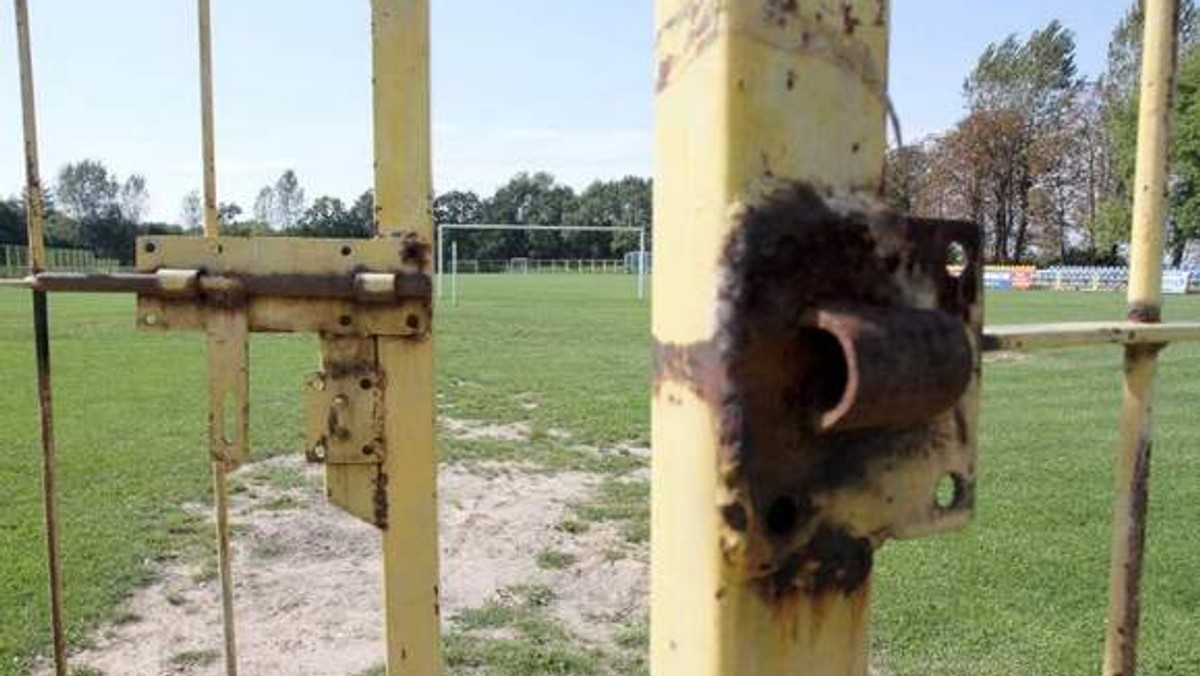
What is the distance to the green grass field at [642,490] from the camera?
12.9 ft

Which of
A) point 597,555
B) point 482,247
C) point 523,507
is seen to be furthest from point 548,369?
point 482,247

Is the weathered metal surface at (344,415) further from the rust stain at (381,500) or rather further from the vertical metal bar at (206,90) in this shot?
the vertical metal bar at (206,90)

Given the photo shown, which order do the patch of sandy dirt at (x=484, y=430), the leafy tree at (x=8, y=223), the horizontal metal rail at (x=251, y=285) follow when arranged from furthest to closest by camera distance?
the leafy tree at (x=8, y=223) → the patch of sandy dirt at (x=484, y=430) → the horizontal metal rail at (x=251, y=285)

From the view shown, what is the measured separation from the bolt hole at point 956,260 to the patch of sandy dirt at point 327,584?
3347 millimetres

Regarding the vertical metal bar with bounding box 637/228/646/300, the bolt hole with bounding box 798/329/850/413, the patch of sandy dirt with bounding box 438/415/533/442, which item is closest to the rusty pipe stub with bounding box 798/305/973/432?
the bolt hole with bounding box 798/329/850/413

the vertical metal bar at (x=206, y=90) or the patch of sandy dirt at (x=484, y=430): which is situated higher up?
the vertical metal bar at (x=206, y=90)

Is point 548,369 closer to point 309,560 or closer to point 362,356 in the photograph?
point 309,560

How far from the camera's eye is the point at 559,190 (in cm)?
7938

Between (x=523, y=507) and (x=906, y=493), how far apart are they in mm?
5311

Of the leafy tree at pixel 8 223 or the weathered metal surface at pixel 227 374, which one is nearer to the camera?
the weathered metal surface at pixel 227 374

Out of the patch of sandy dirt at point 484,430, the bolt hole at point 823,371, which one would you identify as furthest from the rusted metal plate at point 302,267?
the patch of sandy dirt at point 484,430

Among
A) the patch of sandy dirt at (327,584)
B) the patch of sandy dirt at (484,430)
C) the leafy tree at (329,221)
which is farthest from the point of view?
the patch of sandy dirt at (484,430)

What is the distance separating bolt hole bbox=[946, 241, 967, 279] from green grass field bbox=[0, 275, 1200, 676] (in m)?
3.16

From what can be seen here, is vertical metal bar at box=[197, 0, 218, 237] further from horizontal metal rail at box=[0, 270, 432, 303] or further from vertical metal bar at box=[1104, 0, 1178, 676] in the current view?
vertical metal bar at box=[1104, 0, 1178, 676]
